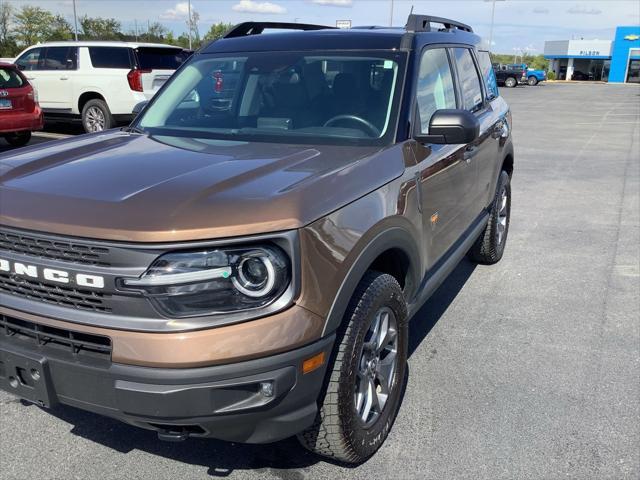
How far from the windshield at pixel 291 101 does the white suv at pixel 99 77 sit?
335 inches

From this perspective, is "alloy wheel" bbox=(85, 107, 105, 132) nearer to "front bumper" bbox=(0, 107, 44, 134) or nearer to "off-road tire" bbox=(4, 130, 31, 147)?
"off-road tire" bbox=(4, 130, 31, 147)

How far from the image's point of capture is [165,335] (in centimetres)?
200

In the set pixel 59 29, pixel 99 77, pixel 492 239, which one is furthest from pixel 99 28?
pixel 492 239

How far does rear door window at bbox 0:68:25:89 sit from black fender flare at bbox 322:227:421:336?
9415mm

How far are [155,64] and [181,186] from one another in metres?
10.7

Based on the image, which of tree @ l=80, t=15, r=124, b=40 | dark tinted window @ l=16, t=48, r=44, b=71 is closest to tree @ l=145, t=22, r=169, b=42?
tree @ l=80, t=15, r=124, b=40

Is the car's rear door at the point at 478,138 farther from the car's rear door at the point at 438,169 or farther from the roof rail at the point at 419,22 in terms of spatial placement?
the roof rail at the point at 419,22

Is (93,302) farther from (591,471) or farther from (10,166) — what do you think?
(591,471)

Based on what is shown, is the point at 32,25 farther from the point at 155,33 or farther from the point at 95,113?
the point at 95,113

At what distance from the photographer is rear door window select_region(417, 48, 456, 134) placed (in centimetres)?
336

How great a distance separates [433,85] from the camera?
3.59 metres

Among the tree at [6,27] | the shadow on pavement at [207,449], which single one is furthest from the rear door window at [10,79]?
the tree at [6,27]

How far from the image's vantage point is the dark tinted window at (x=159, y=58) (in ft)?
39.0

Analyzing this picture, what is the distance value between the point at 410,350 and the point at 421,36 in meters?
1.94
